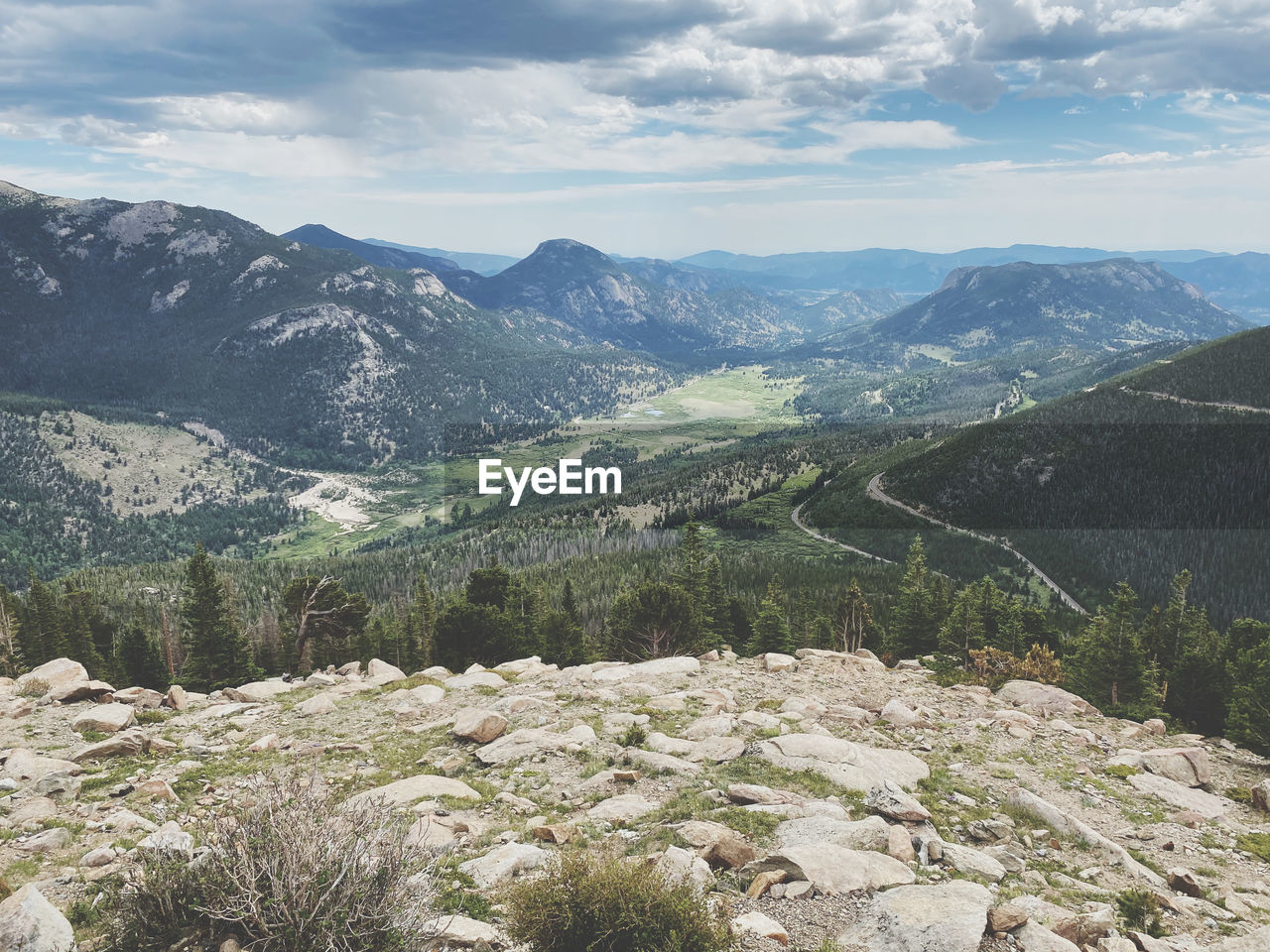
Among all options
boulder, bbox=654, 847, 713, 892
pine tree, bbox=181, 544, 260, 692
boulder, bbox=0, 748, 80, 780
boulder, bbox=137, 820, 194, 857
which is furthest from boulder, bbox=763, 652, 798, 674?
pine tree, bbox=181, 544, 260, 692

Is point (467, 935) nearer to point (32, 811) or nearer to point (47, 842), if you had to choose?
point (47, 842)

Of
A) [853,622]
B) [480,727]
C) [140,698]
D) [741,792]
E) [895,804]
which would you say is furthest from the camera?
[853,622]

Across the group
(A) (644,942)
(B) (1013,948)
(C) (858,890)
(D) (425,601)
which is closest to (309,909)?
(A) (644,942)

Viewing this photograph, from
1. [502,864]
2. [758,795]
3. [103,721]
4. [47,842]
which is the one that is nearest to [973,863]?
[758,795]

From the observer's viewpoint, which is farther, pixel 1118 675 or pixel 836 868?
pixel 1118 675

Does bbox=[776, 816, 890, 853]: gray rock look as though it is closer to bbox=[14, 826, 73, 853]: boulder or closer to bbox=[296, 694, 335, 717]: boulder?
bbox=[14, 826, 73, 853]: boulder

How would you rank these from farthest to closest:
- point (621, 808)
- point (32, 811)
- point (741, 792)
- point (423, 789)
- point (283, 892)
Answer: point (423, 789) < point (741, 792) < point (621, 808) < point (32, 811) < point (283, 892)
